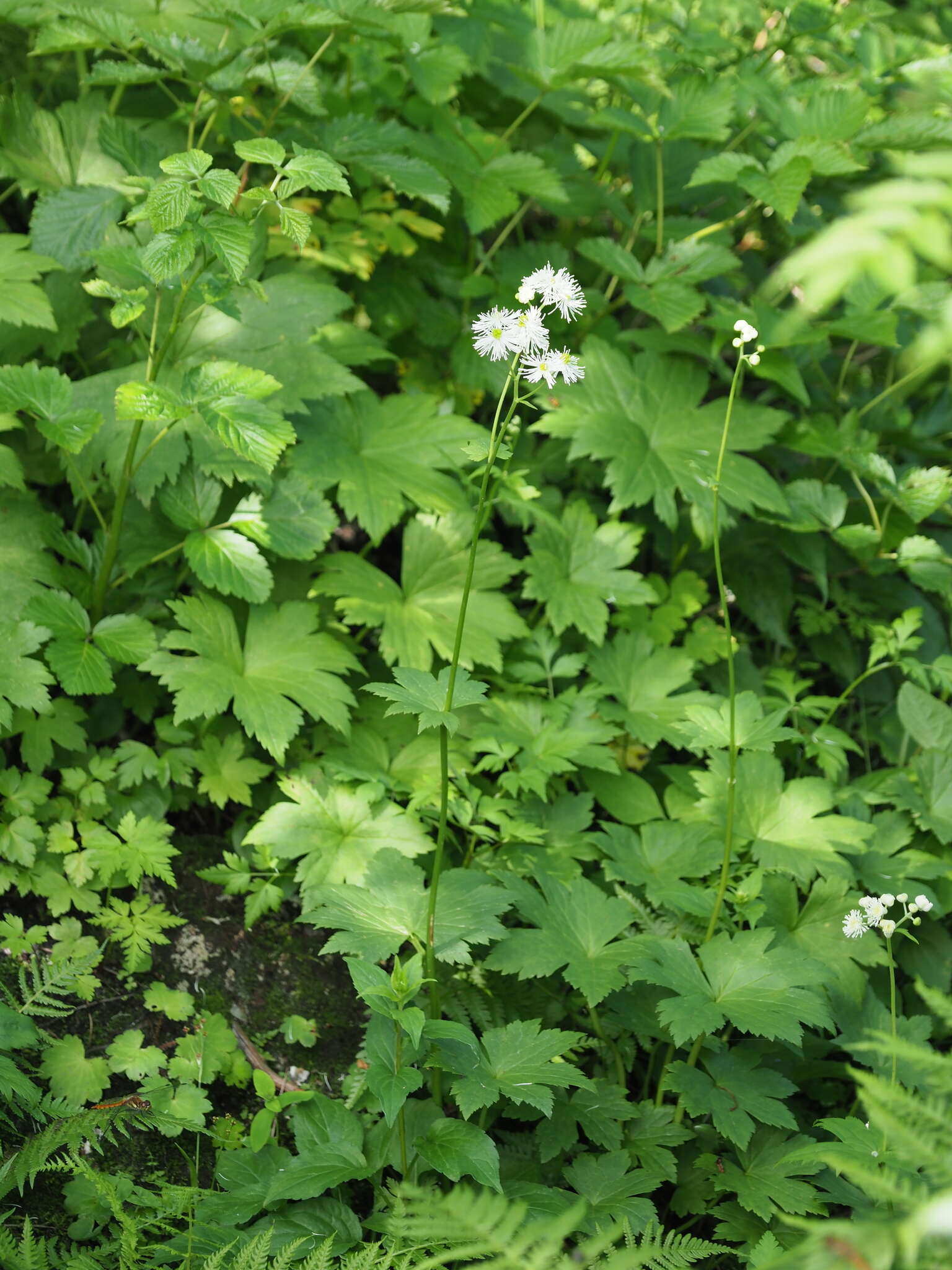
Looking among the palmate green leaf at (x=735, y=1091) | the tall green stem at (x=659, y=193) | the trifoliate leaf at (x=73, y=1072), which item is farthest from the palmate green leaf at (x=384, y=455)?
the palmate green leaf at (x=735, y=1091)

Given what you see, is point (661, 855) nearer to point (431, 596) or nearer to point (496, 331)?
point (431, 596)

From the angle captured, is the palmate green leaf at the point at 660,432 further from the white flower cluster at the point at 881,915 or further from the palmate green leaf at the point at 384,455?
the white flower cluster at the point at 881,915

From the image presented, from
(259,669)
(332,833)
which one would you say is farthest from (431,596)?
(332,833)

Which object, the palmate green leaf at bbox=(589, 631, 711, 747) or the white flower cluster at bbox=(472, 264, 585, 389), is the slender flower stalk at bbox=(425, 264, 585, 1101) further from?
the palmate green leaf at bbox=(589, 631, 711, 747)

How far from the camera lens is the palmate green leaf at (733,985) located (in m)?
1.87

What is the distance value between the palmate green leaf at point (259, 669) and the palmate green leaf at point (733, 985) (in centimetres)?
97

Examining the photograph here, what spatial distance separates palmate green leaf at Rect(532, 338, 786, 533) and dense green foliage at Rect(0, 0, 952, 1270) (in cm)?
2

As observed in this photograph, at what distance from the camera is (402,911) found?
2.00 m

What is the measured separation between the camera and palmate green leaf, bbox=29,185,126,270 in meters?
2.59

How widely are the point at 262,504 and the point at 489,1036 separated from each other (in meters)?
1.50

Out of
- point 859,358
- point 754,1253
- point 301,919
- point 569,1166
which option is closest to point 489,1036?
point 569,1166

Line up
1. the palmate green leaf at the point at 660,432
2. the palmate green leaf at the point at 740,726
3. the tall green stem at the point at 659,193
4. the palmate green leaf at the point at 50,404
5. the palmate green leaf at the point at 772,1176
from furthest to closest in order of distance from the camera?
the tall green stem at the point at 659,193 < the palmate green leaf at the point at 660,432 < the palmate green leaf at the point at 50,404 < the palmate green leaf at the point at 740,726 < the palmate green leaf at the point at 772,1176

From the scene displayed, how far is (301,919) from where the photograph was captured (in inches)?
78.3

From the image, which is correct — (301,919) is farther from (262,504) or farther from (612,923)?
(262,504)
